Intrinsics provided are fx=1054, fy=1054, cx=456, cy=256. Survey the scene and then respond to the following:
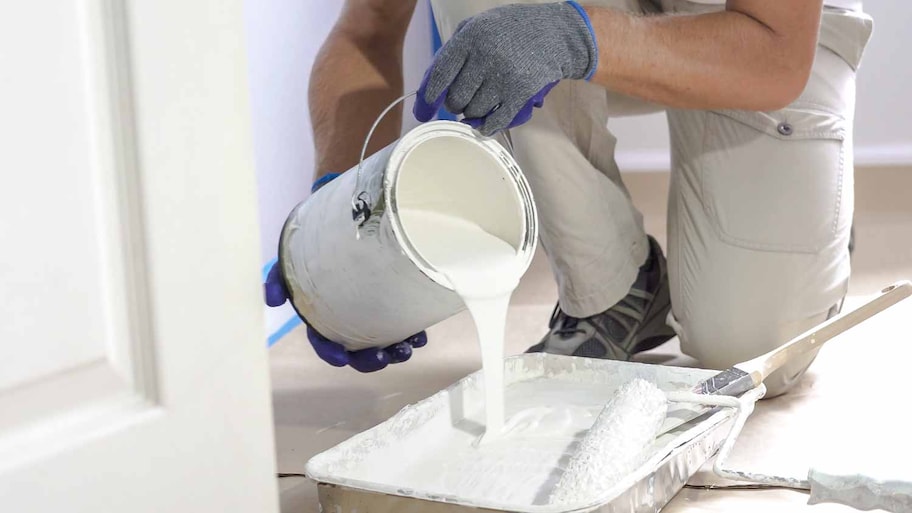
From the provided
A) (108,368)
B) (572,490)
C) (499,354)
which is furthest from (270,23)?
(108,368)

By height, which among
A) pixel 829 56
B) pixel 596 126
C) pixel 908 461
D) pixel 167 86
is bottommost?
pixel 908 461

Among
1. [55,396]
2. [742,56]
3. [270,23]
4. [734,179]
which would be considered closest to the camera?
[55,396]

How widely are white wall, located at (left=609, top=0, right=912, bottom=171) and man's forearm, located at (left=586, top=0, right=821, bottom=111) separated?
1.56m

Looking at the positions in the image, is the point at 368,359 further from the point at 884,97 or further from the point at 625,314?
the point at 884,97

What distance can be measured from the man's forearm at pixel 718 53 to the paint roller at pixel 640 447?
340mm

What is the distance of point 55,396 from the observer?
63 cm

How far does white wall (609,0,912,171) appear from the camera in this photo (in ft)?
8.95

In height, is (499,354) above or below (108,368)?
below

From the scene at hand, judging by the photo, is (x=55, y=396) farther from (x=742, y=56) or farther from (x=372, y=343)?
(x=742, y=56)

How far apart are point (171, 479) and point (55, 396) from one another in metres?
0.10

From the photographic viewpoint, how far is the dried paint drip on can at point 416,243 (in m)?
1.05

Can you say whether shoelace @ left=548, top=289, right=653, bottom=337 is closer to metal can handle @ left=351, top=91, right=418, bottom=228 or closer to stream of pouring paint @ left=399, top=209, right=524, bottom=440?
stream of pouring paint @ left=399, top=209, right=524, bottom=440

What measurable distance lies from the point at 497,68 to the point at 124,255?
22.6 inches

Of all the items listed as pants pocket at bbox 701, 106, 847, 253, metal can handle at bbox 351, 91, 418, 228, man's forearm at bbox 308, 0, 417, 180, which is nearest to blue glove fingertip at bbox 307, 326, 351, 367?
metal can handle at bbox 351, 91, 418, 228
